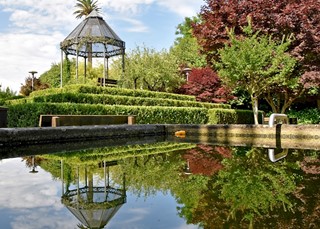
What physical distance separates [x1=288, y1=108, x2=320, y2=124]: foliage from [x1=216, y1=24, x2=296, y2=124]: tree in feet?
20.2

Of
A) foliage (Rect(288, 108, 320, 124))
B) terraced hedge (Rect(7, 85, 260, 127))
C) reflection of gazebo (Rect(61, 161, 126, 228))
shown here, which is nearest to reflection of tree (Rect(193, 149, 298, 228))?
reflection of gazebo (Rect(61, 161, 126, 228))

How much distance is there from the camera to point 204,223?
1901 mm

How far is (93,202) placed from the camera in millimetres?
2408

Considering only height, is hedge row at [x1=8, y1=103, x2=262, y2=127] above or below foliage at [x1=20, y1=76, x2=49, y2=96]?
below

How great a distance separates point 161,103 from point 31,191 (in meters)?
11.1

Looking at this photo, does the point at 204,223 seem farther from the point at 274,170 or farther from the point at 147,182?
the point at 274,170

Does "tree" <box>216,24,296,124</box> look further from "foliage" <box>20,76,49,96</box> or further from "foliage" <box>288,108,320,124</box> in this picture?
"foliage" <box>20,76,49,96</box>

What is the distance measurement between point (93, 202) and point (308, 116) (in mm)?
17662

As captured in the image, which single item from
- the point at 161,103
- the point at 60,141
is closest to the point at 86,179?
the point at 60,141

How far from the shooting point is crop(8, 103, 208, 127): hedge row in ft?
31.0

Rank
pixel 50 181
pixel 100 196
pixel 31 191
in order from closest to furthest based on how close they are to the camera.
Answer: pixel 100 196, pixel 31 191, pixel 50 181

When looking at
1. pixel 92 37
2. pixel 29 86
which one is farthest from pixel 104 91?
pixel 29 86

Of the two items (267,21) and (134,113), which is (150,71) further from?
(134,113)

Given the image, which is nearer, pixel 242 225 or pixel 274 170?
pixel 242 225
